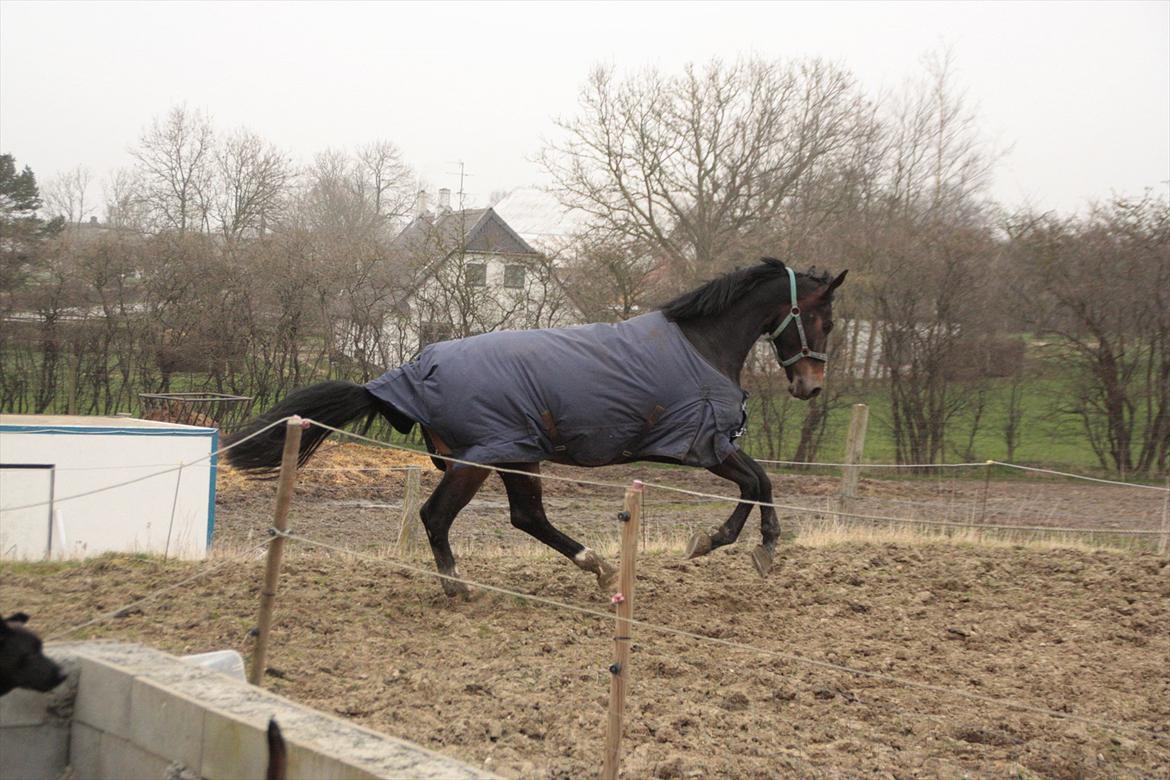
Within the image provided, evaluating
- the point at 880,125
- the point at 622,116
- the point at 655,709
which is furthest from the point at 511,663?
the point at 880,125

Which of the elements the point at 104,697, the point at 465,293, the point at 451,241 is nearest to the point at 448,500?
the point at 104,697

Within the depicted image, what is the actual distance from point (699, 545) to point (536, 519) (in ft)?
3.01

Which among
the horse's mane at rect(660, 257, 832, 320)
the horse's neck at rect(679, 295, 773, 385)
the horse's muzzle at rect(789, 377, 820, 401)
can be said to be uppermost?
the horse's mane at rect(660, 257, 832, 320)

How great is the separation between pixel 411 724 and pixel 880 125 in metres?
22.3

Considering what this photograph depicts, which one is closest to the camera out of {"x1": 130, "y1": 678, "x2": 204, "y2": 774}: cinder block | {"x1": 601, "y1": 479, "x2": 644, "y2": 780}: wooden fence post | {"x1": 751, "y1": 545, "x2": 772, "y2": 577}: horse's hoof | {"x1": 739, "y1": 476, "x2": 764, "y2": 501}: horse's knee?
{"x1": 130, "y1": 678, "x2": 204, "y2": 774}: cinder block

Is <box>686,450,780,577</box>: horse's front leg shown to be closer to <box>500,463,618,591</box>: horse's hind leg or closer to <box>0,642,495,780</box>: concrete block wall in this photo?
<box>500,463,618,591</box>: horse's hind leg

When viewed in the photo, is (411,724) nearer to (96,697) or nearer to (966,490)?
(96,697)

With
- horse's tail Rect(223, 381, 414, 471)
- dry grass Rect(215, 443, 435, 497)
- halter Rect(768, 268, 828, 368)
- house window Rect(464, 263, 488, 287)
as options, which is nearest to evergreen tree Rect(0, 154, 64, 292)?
dry grass Rect(215, 443, 435, 497)

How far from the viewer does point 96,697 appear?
140 inches

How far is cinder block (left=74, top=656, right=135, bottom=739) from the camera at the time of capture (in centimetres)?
347

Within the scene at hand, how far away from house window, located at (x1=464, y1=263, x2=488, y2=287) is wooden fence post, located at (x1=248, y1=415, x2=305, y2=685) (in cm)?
1221

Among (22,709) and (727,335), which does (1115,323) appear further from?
(22,709)

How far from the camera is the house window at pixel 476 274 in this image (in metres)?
16.3

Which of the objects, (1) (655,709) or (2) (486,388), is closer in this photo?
(1) (655,709)
